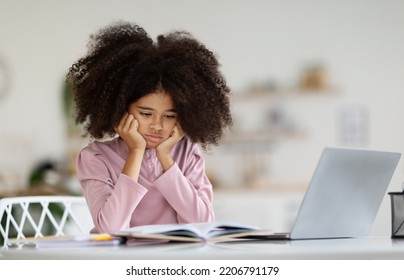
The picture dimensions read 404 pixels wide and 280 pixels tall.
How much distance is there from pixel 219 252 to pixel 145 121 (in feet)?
1.92

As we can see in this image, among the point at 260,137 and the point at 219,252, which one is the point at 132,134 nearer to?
the point at 219,252

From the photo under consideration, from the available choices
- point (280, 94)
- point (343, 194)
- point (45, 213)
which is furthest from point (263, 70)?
point (343, 194)

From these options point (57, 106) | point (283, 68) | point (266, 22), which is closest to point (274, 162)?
point (283, 68)

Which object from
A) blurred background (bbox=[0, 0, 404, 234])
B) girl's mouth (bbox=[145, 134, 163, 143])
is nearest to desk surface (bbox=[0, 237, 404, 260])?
girl's mouth (bbox=[145, 134, 163, 143])

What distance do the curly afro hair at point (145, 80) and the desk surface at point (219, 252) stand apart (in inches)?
18.4

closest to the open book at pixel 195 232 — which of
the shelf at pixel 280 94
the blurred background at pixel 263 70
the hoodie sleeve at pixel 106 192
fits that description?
the hoodie sleeve at pixel 106 192

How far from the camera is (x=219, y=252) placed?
2.80ft

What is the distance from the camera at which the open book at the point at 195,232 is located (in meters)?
0.98

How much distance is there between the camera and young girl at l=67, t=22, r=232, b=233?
1385 mm

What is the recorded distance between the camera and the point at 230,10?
4.49 m

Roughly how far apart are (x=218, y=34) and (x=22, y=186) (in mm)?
1572

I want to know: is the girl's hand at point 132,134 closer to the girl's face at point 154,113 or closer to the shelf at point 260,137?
the girl's face at point 154,113

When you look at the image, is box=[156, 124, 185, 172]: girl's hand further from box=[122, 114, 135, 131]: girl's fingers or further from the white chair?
the white chair

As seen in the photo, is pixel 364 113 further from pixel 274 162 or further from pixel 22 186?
pixel 22 186
